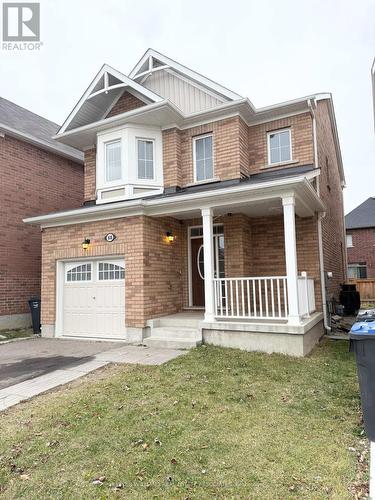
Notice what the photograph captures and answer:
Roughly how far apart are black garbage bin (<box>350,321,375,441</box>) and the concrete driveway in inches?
195

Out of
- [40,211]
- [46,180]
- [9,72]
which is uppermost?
[9,72]

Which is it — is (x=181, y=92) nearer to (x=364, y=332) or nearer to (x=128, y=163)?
(x=128, y=163)

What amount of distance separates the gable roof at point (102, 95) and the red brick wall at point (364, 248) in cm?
2263

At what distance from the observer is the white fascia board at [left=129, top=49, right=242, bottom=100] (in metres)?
9.93

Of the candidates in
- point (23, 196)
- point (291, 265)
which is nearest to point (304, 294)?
point (291, 265)

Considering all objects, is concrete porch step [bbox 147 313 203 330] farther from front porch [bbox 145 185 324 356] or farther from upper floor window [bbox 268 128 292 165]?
upper floor window [bbox 268 128 292 165]

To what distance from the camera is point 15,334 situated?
34.2 feet

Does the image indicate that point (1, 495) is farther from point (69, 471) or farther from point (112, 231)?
point (112, 231)

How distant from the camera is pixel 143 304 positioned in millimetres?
8414

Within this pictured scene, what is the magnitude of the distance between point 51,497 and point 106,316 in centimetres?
650

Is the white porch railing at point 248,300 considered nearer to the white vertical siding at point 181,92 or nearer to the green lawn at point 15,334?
the white vertical siding at point 181,92

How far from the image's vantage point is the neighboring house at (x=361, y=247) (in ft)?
87.6

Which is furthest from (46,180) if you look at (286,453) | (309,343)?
(286,453)

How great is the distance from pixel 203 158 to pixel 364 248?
21.5 m
